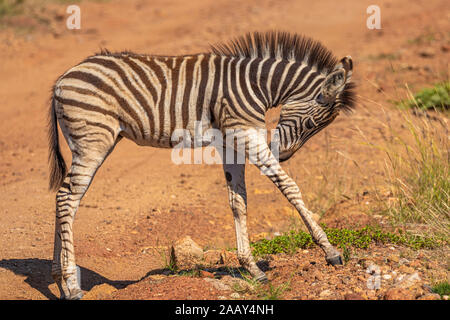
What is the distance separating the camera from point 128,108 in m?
5.50

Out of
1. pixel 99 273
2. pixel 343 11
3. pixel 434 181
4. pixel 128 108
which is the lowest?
pixel 99 273

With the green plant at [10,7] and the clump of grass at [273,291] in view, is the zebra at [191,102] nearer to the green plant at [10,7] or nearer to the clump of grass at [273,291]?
the clump of grass at [273,291]

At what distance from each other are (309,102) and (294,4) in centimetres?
1556

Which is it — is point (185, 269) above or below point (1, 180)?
below

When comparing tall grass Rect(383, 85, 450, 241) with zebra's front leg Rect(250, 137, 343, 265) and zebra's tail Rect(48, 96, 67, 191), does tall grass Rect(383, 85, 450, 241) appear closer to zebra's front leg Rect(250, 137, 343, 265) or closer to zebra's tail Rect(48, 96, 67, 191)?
Answer: zebra's front leg Rect(250, 137, 343, 265)

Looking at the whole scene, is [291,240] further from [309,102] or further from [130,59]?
[130,59]

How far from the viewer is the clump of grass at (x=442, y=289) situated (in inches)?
199

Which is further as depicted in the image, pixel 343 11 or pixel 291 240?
pixel 343 11

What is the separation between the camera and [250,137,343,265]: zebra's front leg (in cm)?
548

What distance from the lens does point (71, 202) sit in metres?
5.49

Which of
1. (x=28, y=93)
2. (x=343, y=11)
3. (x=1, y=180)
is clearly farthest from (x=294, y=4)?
(x=1, y=180)

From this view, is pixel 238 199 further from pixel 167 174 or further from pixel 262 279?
pixel 167 174

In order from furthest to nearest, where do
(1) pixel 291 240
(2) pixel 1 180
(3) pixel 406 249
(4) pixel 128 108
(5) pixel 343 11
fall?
(5) pixel 343 11
(2) pixel 1 180
(1) pixel 291 240
(3) pixel 406 249
(4) pixel 128 108

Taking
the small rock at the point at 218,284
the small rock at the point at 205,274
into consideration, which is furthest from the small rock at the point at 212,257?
the small rock at the point at 218,284
